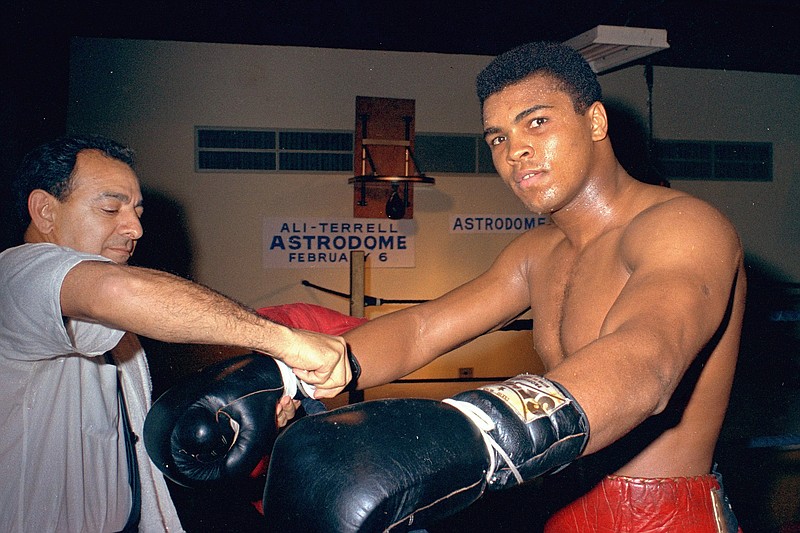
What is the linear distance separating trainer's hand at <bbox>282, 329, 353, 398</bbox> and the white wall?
13.8 feet

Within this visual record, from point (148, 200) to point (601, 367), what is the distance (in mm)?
5239

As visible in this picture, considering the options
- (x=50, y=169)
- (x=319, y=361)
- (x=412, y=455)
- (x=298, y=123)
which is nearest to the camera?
(x=412, y=455)

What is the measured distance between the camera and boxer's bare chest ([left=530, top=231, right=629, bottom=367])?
1395 mm

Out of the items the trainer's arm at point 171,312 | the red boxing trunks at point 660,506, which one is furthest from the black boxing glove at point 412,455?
the red boxing trunks at point 660,506

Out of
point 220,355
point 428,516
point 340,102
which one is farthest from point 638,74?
point 428,516

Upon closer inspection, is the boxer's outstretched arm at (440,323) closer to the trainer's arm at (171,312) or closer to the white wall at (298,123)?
the trainer's arm at (171,312)

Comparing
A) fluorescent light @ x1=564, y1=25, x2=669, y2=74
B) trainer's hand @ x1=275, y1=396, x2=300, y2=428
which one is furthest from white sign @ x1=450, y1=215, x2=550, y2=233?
trainer's hand @ x1=275, y1=396, x2=300, y2=428

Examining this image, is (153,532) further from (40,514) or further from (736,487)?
(736,487)

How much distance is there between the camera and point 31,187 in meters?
1.66

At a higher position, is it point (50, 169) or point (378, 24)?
point (378, 24)

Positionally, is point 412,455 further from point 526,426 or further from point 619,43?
point 619,43

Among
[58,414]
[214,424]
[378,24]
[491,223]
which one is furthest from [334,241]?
[214,424]

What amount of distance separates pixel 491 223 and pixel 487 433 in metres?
5.28

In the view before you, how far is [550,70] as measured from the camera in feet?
4.75
